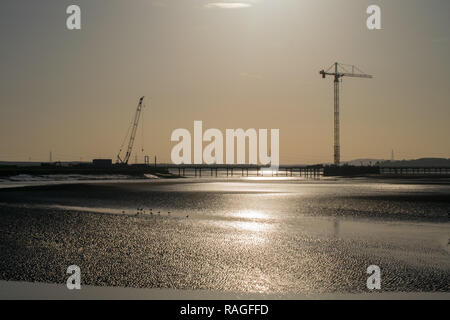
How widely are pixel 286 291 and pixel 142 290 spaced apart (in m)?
3.71

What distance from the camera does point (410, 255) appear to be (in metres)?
16.8

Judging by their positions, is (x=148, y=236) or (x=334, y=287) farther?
(x=148, y=236)

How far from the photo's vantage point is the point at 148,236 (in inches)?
824

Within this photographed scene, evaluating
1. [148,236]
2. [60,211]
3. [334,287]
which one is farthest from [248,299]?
[60,211]

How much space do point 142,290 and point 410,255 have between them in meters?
9.85

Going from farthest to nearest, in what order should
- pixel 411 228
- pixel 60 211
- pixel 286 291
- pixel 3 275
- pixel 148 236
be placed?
pixel 60 211, pixel 411 228, pixel 148 236, pixel 3 275, pixel 286 291

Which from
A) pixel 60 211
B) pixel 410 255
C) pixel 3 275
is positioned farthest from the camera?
pixel 60 211
